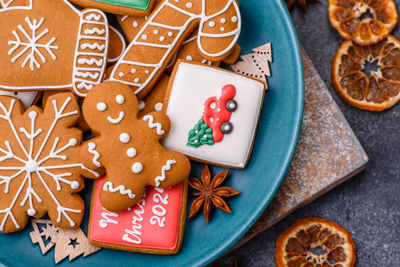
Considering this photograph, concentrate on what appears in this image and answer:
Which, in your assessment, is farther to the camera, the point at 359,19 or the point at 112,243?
the point at 359,19

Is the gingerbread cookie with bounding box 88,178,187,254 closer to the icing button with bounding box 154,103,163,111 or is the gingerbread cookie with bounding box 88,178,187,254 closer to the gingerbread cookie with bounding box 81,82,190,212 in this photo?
the gingerbread cookie with bounding box 81,82,190,212

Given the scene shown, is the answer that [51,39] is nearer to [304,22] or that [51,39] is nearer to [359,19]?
[304,22]

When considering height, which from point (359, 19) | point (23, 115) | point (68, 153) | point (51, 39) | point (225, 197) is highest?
point (51, 39)

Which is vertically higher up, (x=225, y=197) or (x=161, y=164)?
(x=161, y=164)

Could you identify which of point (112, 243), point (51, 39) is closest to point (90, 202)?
point (112, 243)

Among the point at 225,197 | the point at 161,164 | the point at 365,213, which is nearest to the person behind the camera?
the point at 161,164

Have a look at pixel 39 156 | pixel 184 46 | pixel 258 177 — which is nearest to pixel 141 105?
pixel 184 46

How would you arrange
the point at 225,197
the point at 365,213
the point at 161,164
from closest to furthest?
the point at 161,164
the point at 225,197
the point at 365,213

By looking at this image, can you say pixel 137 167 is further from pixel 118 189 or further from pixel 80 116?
pixel 80 116
